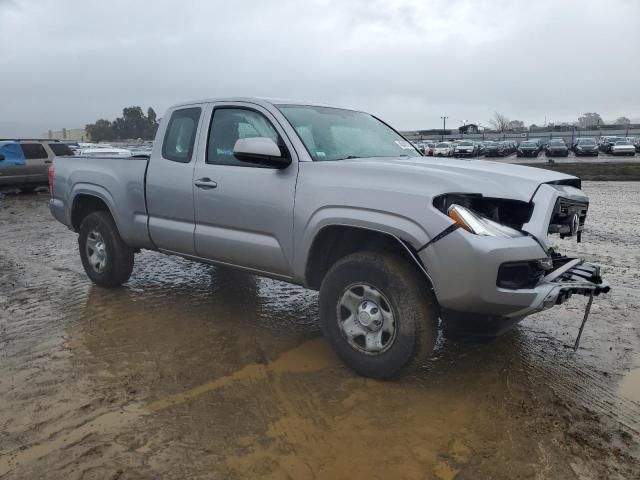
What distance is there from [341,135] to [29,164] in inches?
588

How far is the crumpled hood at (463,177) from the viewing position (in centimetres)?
340

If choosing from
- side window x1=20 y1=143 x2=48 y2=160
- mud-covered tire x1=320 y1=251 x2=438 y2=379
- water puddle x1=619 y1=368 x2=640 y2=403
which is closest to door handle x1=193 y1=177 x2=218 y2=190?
mud-covered tire x1=320 y1=251 x2=438 y2=379

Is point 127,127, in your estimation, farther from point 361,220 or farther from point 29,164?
point 361,220

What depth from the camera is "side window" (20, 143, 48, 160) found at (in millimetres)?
16484

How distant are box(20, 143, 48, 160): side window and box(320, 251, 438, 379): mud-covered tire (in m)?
15.7

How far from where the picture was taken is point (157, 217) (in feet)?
17.0

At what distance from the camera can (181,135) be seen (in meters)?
5.14

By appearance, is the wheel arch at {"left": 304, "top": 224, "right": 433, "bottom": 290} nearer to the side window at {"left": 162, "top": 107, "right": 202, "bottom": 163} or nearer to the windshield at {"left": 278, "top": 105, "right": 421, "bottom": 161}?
the windshield at {"left": 278, "top": 105, "right": 421, "bottom": 161}

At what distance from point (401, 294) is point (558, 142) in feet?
156

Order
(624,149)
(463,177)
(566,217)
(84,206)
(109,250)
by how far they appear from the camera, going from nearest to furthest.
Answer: (463,177) < (566,217) < (109,250) < (84,206) < (624,149)

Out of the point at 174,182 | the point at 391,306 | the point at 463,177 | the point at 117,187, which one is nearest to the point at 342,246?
the point at 391,306

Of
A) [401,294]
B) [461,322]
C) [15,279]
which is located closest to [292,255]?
[401,294]

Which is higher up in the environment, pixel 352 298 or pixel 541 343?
pixel 352 298

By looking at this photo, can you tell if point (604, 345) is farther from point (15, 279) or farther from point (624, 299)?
point (15, 279)
